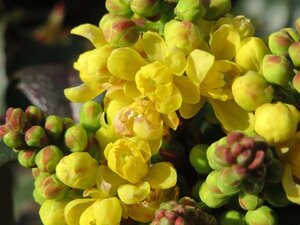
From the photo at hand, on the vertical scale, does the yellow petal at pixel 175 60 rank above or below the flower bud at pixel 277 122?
above

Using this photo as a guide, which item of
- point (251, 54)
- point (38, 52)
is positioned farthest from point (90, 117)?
point (38, 52)

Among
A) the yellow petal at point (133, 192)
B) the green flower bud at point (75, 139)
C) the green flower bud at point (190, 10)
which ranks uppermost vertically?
the green flower bud at point (190, 10)

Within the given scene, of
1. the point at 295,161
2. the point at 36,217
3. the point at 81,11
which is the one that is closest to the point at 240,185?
the point at 295,161

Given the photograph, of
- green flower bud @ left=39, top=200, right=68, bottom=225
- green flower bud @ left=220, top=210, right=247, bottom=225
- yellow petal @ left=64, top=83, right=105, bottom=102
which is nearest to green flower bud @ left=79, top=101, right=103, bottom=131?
yellow petal @ left=64, top=83, right=105, bottom=102

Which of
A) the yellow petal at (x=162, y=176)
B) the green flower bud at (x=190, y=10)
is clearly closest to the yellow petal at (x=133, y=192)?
the yellow petal at (x=162, y=176)

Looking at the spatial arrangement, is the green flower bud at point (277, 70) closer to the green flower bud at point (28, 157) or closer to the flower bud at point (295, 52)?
the flower bud at point (295, 52)

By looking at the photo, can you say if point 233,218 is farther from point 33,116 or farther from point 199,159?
point 33,116

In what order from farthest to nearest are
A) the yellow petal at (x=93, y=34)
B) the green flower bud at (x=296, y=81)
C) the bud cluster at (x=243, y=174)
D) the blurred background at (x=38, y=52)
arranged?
the blurred background at (x=38, y=52), the yellow petal at (x=93, y=34), the green flower bud at (x=296, y=81), the bud cluster at (x=243, y=174)
